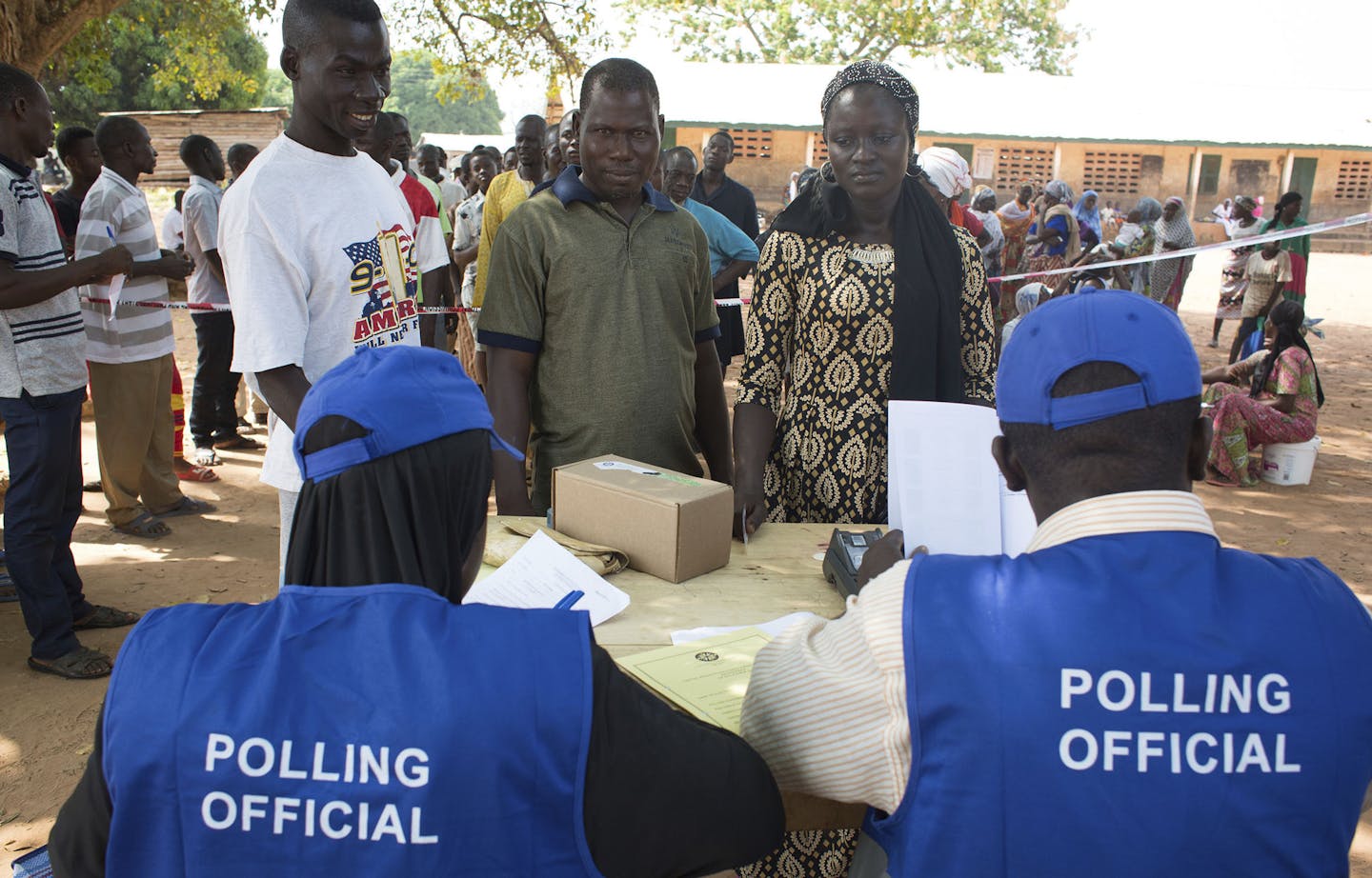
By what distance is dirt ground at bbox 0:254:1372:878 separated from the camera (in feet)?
10.9

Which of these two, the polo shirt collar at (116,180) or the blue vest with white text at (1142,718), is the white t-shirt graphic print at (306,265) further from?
the polo shirt collar at (116,180)

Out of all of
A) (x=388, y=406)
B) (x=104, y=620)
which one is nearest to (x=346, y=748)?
(x=388, y=406)

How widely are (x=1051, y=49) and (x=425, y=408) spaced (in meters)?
42.9

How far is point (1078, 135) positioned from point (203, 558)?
21.3 m

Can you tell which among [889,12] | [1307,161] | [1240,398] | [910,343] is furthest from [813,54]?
[910,343]

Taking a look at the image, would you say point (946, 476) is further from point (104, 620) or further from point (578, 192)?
point (104, 620)

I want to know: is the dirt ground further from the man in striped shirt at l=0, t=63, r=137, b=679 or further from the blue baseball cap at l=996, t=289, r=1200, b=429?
the blue baseball cap at l=996, t=289, r=1200, b=429

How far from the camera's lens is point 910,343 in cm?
256

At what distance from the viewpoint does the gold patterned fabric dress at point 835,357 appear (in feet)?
8.50

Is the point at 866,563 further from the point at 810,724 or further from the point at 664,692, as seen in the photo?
the point at 810,724

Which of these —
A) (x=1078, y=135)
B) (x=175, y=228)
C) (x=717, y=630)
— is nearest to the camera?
(x=717, y=630)

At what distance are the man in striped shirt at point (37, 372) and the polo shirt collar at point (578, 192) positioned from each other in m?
2.13

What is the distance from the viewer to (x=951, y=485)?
223 cm

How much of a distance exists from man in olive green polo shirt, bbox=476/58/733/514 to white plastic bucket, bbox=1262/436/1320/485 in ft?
19.8
